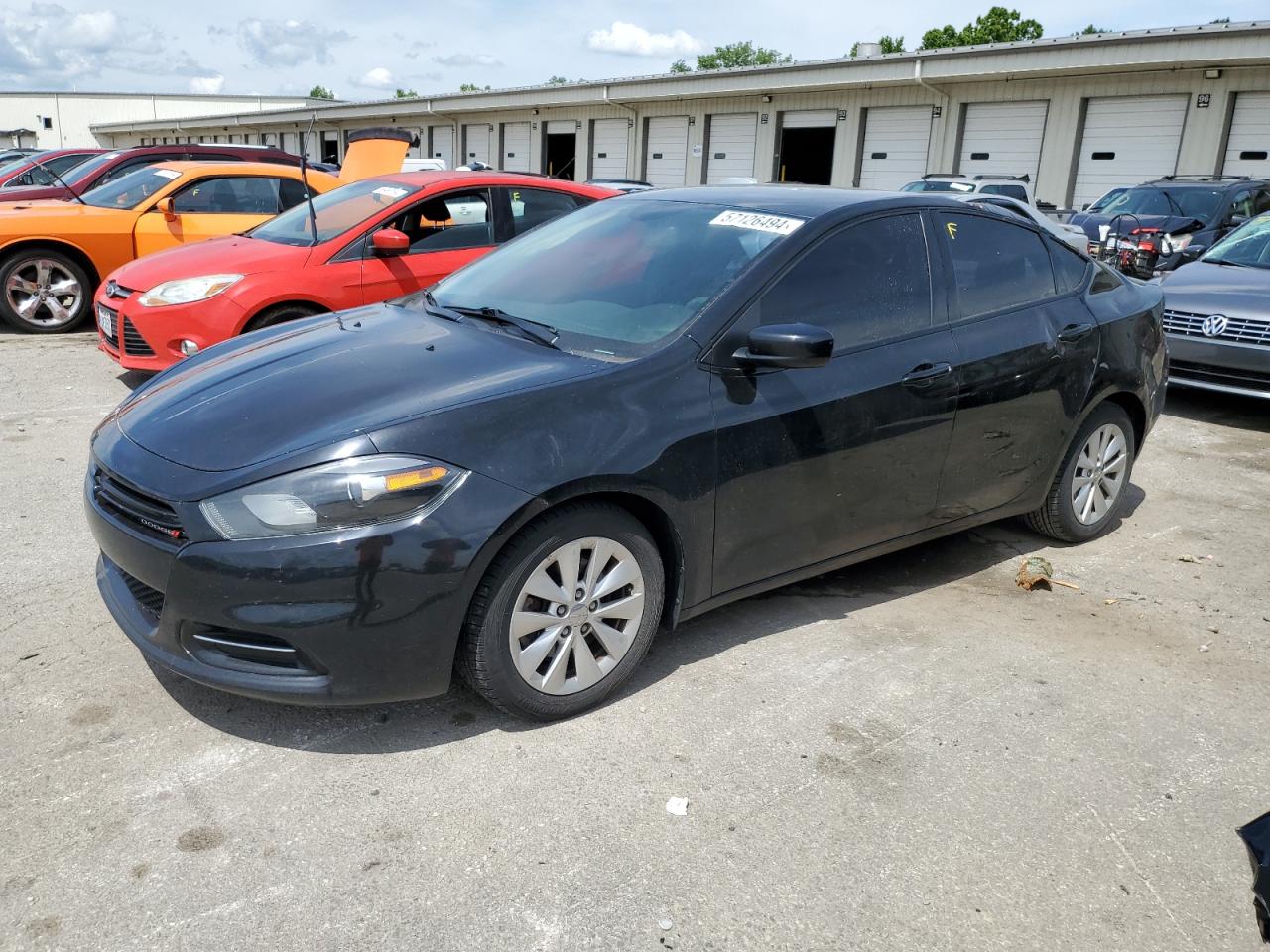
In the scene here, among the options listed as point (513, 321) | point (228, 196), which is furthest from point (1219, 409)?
point (228, 196)

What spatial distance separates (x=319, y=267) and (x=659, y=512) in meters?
4.43

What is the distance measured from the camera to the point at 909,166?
2520 cm

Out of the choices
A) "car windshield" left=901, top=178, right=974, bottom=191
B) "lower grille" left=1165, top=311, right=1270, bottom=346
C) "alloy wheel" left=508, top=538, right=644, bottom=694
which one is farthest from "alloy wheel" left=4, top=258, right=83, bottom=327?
"car windshield" left=901, top=178, right=974, bottom=191

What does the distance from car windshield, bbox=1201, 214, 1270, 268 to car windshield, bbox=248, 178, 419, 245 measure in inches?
260

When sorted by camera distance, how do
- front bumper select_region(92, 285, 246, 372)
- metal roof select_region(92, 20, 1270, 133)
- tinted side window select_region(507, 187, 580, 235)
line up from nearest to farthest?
front bumper select_region(92, 285, 246, 372)
tinted side window select_region(507, 187, 580, 235)
metal roof select_region(92, 20, 1270, 133)

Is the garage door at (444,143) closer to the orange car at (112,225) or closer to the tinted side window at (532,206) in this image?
the orange car at (112,225)

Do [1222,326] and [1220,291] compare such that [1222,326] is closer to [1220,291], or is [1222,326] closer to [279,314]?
[1220,291]

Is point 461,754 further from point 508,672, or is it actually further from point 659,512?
point 659,512

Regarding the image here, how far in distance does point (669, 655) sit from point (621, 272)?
1418 mm

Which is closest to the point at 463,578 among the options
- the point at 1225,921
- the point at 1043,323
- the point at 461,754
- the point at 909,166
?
the point at 461,754

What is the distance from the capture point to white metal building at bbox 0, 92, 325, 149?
77.9 m

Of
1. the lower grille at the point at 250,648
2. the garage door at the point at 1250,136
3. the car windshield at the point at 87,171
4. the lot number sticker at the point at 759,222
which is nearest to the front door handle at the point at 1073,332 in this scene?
the lot number sticker at the point at 759,222

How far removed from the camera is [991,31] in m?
64.9

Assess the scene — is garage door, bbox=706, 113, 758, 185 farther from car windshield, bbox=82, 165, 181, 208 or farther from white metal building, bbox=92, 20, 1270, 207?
car windshield, bbox=82, 165, 181, 208
